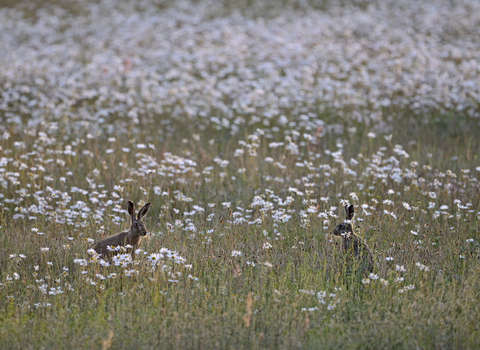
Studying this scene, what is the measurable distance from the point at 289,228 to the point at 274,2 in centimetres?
2048

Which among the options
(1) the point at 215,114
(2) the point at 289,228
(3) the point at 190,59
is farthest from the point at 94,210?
(3) the point at 190,59

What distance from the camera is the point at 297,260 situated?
575 cm

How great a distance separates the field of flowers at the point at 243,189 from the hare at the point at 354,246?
109 millimetres

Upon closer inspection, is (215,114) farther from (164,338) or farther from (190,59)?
(164,338)

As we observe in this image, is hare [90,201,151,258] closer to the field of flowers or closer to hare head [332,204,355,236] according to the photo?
the field of flowers

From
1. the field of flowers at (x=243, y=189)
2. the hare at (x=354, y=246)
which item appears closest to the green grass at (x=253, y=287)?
the field of flowers at (x=243, y=189)

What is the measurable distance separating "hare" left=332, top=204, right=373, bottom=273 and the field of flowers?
11 centimetres

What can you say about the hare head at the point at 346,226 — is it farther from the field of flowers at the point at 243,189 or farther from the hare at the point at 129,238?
the hare at the point at 129,238

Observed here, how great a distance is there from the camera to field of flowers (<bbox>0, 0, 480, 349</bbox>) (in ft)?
14.9

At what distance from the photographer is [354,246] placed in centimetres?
560

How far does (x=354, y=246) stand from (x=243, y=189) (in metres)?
2.61

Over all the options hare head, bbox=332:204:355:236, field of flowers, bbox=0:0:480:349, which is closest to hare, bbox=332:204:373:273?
hare head, bbox=332:204:355:236

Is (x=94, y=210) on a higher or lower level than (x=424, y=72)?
Result: lower

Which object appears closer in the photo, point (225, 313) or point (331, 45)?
point (225, 313)
